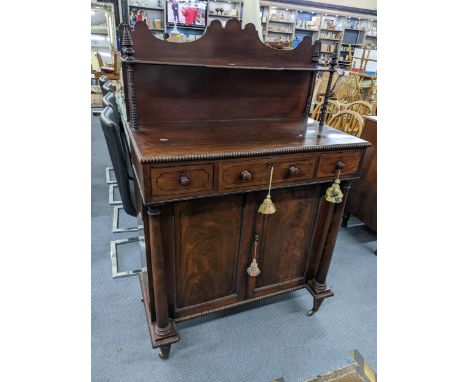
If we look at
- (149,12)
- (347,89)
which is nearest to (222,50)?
(347,89)

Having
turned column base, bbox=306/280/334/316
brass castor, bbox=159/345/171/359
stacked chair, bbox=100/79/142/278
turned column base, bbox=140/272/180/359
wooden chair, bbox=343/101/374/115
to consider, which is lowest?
brass castor, bbox=159/345/171/359

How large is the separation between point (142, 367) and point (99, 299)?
19.3 inches

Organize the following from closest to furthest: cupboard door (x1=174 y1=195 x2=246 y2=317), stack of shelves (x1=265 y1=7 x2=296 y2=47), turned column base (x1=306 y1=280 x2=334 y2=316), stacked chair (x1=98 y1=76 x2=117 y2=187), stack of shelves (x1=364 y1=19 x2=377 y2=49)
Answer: cupboard door (x1=174 y1=195 x2=246 y2=317) → turned column base (x1=306 y1=280 x2=334 y2=316) → stacked chair (x1=98 y1=76 x2=117 y2=187) → stack of shelves (x1=265 y1=7 x2=296 y2=47) → stack of shelves (x1=364 y1=19 x2=377 y2=49)

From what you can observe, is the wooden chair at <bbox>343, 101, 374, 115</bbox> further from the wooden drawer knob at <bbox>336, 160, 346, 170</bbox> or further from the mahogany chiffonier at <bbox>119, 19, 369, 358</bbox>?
the wooden drawer knob at <bbox>336, 160, 346, 170</bbox>

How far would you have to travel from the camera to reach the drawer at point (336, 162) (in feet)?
3.56

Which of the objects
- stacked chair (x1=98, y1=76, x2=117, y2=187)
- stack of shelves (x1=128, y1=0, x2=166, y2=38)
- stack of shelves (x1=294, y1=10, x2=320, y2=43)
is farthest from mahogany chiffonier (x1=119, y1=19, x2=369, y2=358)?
stack of shelves (x1=294, y1=10, x2=320, y2=43)

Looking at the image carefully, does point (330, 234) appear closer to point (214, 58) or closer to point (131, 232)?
point (214, 58)

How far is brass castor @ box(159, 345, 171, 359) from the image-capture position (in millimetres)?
1229

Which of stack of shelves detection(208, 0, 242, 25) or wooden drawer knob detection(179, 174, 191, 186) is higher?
stack of shelves detection(208, 0, 242, 25)

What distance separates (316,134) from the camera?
1.16 meters

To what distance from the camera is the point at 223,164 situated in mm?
908

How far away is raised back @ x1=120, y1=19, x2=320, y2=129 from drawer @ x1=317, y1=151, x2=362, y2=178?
14.1 inches

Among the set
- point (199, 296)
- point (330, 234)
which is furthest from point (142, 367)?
point (330, 234)

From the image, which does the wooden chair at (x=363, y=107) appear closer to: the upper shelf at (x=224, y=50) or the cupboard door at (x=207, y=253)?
the upper shelf at (x=224, y=50)
